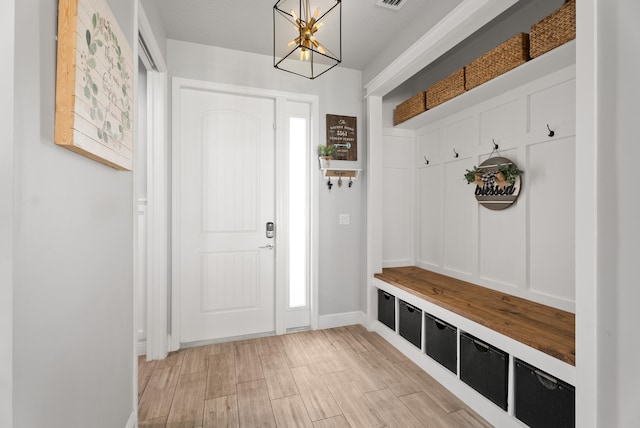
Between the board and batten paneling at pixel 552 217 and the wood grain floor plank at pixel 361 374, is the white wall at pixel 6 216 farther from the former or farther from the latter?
the board and batten paneling at pixel 552 217

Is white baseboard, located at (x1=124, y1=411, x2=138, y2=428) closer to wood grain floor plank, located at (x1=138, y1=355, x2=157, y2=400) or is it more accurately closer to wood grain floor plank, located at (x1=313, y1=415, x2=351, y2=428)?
wood grain floor plank, located at (x1=138, y1=355, x2=157, y2=400)

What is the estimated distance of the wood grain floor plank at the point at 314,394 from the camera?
5.91ft

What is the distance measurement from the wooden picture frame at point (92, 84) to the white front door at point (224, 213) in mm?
1316

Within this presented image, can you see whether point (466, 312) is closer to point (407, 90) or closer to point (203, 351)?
point (203, 351)

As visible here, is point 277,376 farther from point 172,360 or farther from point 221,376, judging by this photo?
point 172,360

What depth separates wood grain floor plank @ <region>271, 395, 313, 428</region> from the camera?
1.70 meters

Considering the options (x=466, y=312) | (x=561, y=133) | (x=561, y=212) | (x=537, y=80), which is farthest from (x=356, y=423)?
(x=537, y=80)

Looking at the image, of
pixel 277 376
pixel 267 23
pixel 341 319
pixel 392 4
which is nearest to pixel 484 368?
pixel 277 376

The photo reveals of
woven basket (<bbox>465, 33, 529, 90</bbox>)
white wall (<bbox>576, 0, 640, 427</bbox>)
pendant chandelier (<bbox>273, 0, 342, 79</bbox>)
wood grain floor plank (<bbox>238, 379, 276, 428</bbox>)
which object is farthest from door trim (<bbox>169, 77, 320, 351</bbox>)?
white wall (<bbox>576, 0, 640, 427</bbox>)

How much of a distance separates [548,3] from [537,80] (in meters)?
0.48

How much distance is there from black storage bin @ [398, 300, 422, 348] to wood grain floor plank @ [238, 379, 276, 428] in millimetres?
1181

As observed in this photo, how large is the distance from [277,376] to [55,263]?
68.7 inches

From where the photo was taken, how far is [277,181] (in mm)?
2875

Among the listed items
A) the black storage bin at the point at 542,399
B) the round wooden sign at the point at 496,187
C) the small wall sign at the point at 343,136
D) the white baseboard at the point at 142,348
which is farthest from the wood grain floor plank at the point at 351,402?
the small wall sign at the point at 343,136
